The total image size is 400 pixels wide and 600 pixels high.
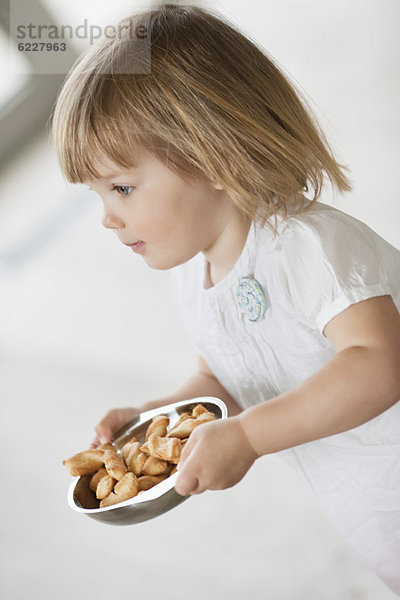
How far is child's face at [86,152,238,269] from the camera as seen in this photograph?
0.62 m

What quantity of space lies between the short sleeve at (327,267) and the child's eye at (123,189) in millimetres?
130

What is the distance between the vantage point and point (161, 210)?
0.62 metres

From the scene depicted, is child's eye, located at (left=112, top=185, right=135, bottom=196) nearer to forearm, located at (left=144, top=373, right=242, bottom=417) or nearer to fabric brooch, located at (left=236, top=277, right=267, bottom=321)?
fabric brooch, located at (left=236, top=277, right=267, bottom=321)

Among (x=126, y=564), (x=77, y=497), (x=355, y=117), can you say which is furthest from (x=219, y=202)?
(x=355, y=117)

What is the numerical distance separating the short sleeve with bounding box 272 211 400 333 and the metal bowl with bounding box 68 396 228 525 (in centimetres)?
11

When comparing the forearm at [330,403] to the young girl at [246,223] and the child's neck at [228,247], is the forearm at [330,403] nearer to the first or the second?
the young girl at [246,223]

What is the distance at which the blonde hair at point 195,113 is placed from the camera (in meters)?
0.60

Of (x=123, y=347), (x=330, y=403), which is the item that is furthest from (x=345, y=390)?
(x=123, y=347)

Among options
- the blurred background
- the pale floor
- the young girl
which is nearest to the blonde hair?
the young girl

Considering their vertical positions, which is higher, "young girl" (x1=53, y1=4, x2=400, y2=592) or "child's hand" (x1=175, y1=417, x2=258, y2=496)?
"young girl" (x1=53, y1=4, x2=400, y2=592)

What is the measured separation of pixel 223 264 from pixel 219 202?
0.06 metres

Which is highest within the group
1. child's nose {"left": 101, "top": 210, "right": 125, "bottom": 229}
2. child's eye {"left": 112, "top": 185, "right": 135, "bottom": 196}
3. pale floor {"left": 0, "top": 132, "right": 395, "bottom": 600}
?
child's eye {"left": 112, "top": 185, "right": 135, "bottom": 196}

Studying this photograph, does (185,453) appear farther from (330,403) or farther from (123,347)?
(123,347)

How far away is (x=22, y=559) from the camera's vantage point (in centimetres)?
98
